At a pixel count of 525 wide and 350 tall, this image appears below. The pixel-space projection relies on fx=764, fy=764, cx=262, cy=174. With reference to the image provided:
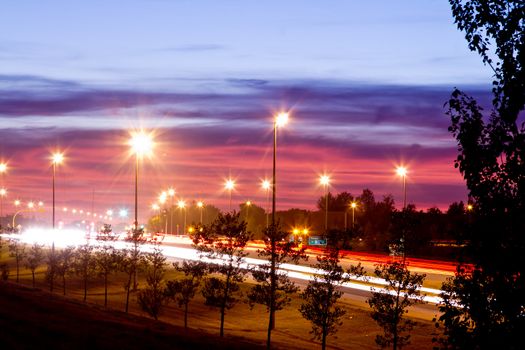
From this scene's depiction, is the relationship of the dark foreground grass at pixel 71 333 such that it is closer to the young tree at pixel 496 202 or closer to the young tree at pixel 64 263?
the young tree at pixel 496 202

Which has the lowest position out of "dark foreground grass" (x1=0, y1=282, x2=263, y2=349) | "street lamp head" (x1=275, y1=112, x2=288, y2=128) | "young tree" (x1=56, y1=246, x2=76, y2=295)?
"dark foreground grass" (x1=0, y1=282, x2=263, y2=349)

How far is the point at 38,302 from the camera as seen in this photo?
3064cm

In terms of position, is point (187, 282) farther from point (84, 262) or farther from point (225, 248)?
point (84, 262)

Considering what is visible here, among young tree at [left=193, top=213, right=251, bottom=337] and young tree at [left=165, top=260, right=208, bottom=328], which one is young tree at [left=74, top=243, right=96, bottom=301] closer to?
young tree at [left=165, top=260, right=208, bottom=328]

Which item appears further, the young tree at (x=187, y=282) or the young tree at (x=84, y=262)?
the young tree at (x=84, y=262)

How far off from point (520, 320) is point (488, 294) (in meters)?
0.97

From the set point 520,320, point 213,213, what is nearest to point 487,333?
point 520,320

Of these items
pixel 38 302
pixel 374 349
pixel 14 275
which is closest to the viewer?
pixel 38 302

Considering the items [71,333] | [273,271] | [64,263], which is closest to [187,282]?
[273,271]

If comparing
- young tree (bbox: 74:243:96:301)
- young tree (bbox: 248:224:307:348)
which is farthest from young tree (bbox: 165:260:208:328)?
young tree (bbox: 74:243:96:301)

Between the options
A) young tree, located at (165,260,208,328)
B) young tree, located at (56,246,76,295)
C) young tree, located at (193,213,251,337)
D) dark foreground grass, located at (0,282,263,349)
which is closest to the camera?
A: dark foreground grass, located at (0,282,263,349)

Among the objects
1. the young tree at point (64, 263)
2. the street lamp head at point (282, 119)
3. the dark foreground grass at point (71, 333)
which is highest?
the street lamp head at point (282, 119)

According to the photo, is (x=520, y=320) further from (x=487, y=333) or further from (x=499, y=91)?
(x=499, y=91)

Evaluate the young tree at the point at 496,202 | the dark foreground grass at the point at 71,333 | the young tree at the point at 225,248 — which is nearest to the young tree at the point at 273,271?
the young tree at the point at 225,248
